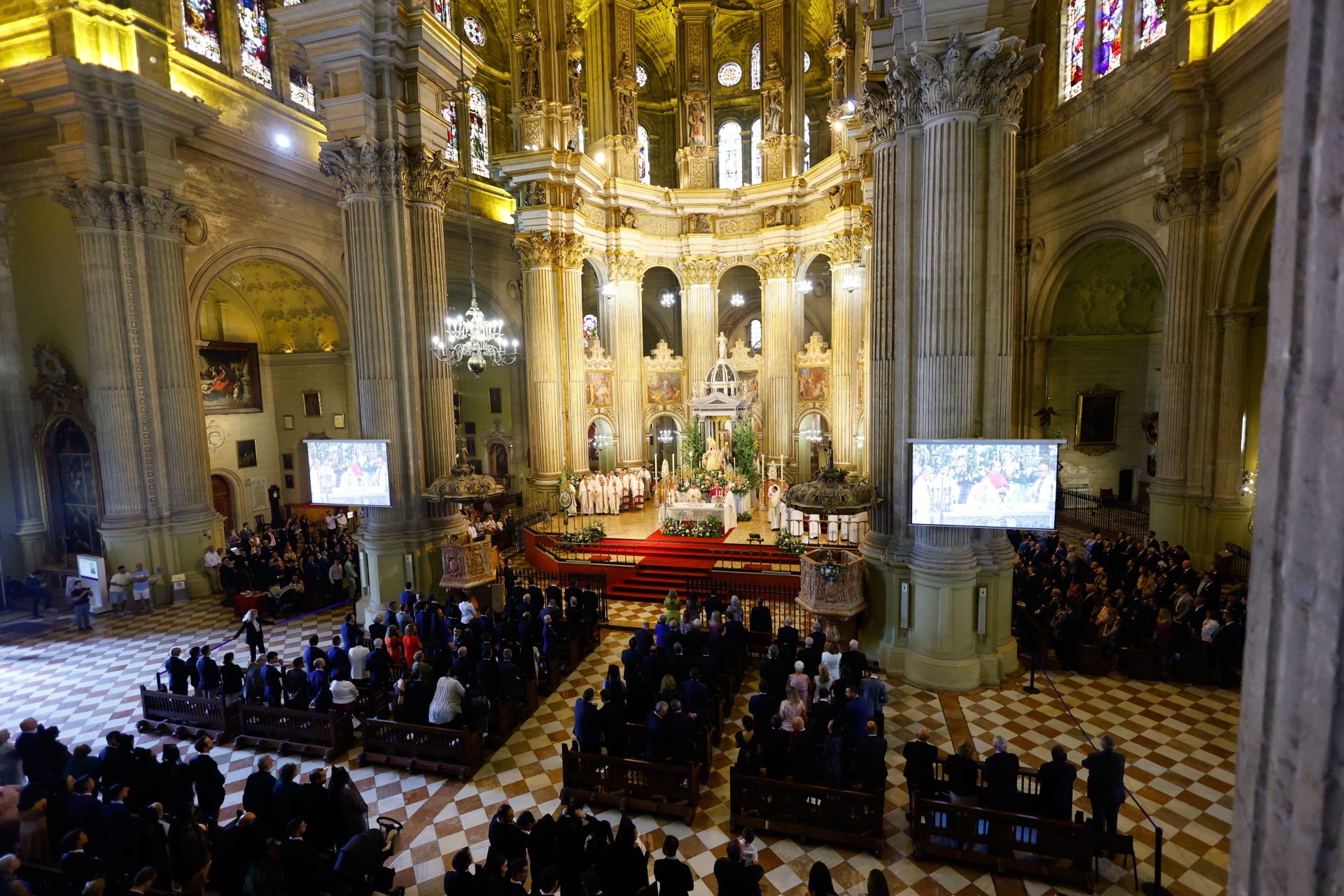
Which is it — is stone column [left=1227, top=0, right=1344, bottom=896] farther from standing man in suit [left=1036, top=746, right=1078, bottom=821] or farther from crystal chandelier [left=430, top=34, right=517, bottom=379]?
crystal chandelier [left=430, top=34, right=517, bottom=379]

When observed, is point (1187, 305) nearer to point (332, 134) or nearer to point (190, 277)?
point (332, 134)

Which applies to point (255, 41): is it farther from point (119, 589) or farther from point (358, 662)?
point (358, 662)

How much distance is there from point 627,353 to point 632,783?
1859cm

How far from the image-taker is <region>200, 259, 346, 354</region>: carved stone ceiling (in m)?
20.4

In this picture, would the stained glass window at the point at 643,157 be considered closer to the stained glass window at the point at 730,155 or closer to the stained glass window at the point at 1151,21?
the stained glass window at the point at 730,155

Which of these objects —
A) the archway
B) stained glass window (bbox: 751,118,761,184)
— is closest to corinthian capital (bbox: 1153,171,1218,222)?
the archway

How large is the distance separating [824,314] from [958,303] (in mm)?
21863

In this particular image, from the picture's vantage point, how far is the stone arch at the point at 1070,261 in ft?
50.2

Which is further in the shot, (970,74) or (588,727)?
(970,74)

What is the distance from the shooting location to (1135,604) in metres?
10.6

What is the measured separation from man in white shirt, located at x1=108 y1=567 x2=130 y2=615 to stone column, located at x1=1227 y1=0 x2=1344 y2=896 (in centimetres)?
1867

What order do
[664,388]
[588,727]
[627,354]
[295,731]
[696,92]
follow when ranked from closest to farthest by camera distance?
1. [588,727]
2. [295,731]
3. [696,92]
4. [627,354]
5. [664,388]

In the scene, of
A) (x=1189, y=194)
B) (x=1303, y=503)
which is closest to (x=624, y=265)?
(x=1189, y=194)

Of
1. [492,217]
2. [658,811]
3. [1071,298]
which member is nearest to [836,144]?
[1071,298]
